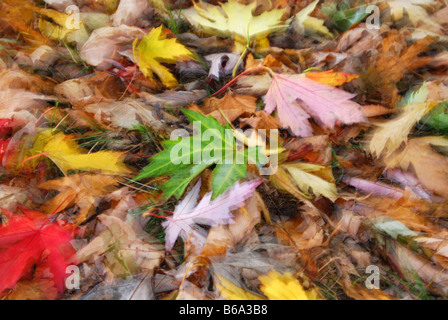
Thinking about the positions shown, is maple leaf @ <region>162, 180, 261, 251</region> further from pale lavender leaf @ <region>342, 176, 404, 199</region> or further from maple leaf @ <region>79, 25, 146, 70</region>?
maple leaf @ <region>79, 25, 146, 70</region>

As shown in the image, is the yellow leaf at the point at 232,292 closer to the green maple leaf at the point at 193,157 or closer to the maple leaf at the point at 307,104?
the green maple leaf at the point at 193,157

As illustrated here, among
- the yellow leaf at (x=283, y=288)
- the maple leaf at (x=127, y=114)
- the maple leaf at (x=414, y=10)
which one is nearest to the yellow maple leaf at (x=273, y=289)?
the yellow leaf at (x=283, y=288)

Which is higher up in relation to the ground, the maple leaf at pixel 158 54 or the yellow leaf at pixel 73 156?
the maple leaf at pixel 158 54

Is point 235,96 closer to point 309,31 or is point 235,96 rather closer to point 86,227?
point 309,31

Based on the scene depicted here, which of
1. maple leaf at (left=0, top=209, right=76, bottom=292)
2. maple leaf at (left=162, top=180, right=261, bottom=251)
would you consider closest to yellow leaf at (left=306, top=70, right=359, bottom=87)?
maple leaf at (left=162, top=180, right=261, bottom=251)

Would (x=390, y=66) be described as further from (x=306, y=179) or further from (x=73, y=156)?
(x=73, y=156)
